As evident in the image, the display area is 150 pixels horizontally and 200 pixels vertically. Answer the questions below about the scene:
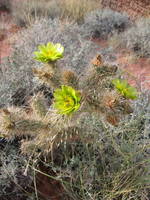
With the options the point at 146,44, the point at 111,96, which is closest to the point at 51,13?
the point at 146,44

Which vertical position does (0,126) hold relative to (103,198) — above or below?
above

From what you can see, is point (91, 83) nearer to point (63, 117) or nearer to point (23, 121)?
point (63, 117)

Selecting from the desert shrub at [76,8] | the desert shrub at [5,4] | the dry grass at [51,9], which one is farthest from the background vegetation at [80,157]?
the desert shrub at [5,4]

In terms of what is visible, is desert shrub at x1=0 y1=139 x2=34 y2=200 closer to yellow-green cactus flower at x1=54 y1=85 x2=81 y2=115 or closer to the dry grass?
yellow-green cactus flower at x1=54 y1=85 x2=81 y2=115

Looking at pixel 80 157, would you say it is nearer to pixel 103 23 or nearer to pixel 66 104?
pixel 66 104

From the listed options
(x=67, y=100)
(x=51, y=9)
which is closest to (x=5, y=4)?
(x=51, y=9)

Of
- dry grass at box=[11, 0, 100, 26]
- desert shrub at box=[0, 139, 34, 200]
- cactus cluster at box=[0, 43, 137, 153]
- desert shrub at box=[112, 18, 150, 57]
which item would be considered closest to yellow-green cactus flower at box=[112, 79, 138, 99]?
cactus cluster at box=[0, 43, 137, 153]
